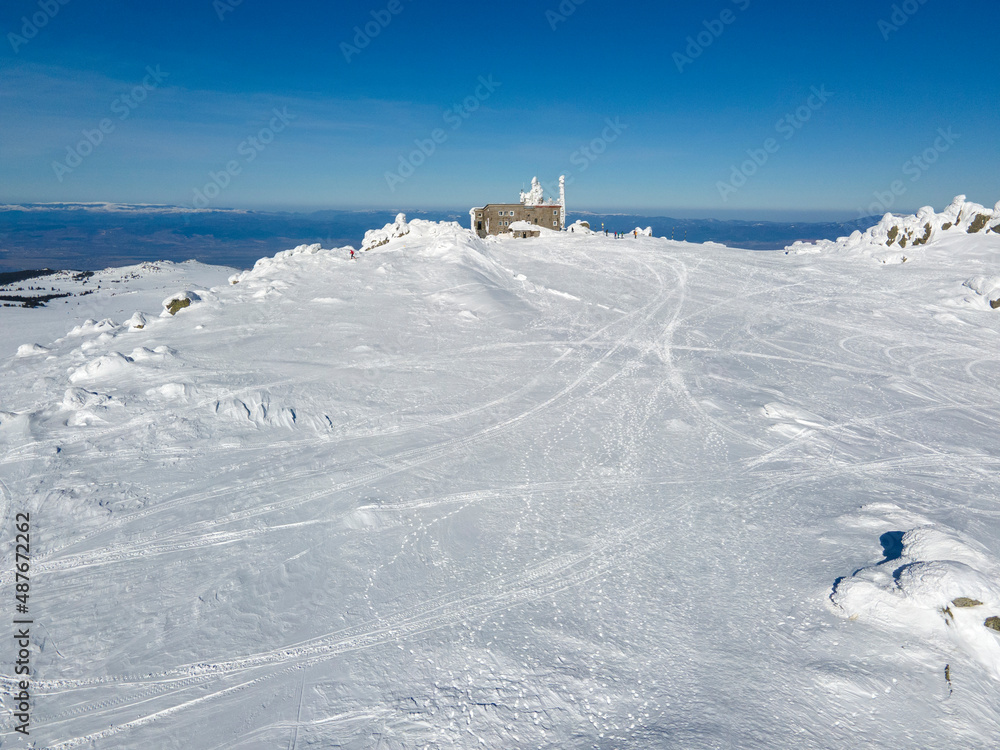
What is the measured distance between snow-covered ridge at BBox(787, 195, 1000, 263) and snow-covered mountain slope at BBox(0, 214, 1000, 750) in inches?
1055

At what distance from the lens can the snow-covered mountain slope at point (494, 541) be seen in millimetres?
7355

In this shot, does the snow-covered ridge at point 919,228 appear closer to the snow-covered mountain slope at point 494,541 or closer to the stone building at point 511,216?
the snow-covered mountain slope at point 494,541

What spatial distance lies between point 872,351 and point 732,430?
14209 mm

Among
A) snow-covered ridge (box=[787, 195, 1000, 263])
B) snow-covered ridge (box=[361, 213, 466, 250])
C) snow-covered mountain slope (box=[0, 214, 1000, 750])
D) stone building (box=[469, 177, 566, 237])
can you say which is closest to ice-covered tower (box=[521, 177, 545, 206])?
stone building (box=[469, 177, 566, 237])

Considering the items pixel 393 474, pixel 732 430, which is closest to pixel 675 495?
pixel 732 430

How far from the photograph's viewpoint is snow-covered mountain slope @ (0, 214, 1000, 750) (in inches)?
290

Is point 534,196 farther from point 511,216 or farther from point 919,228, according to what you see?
point 919,228

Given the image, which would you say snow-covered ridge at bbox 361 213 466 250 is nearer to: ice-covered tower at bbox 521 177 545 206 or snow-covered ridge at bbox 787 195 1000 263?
ice-covered tower at bbox 521 177 545 206

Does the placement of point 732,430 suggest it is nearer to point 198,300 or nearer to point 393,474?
point 393,474

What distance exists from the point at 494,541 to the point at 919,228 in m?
54.3

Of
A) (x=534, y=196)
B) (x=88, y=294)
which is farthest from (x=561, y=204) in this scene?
(x=88, y=294)

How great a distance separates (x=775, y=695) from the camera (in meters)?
7.57

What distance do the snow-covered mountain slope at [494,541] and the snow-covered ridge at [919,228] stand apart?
26.8 m

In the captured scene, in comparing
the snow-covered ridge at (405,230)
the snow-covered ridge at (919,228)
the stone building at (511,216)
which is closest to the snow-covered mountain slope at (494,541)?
the snow-covered ridge at (405,230)
